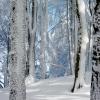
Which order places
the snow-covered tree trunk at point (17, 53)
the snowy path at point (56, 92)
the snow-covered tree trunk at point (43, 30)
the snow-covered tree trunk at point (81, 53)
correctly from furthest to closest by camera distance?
the snow-covered tree trunk at point (43, 30) < the snow-covered tree trunk at point (81, 53) < the snowy path at point (56, 92) < the snow-covered tree trunk at point (17, 53)

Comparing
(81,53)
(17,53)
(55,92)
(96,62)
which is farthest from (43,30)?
(96,62)

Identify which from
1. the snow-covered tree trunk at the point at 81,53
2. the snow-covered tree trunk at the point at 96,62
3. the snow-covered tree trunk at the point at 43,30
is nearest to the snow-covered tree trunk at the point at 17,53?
the snow-covered tree trunk at the point at 96,62

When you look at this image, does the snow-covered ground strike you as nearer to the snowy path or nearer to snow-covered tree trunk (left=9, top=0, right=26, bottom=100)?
the snowy path

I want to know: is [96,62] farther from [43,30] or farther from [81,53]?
[43,30]

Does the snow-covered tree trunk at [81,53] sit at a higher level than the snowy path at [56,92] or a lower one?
higher

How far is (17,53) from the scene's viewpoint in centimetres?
798

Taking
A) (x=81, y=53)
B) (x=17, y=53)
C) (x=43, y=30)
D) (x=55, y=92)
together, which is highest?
(x=43, y=30)

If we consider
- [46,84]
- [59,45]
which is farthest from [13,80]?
[59,45]

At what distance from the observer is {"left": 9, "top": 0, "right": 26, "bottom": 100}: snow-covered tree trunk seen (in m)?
7.96

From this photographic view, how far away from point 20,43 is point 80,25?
3428mm

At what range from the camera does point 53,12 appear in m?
33.7

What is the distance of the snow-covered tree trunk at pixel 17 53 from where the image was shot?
313 inches

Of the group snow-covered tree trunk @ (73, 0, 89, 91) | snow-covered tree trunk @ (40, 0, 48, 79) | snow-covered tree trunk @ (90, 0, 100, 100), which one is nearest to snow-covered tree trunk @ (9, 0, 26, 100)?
snow-covered tree trunk @ (90, 0, 100, 100)

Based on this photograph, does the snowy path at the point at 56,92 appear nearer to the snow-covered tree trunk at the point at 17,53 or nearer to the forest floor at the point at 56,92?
the forest floor at the point at 56,92
